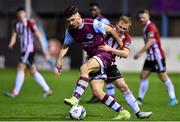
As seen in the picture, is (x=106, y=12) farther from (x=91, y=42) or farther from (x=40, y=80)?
(x=91, y=42)

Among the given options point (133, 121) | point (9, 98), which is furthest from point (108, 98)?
point (9, 98)

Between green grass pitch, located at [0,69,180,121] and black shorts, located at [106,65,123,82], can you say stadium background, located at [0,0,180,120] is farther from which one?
black shorts, located at [106,65,123,82]

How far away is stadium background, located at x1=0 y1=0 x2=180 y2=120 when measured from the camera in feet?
46.5

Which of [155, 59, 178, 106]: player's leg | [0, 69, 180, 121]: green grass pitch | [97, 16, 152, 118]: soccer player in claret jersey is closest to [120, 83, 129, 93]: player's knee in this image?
[97, 16, 152, 118]: soccer player in claret jersey

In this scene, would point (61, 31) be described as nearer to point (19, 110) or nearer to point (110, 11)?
point (110, 11)

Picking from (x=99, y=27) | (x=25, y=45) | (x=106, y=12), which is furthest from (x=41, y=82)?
(x=106, y=12)

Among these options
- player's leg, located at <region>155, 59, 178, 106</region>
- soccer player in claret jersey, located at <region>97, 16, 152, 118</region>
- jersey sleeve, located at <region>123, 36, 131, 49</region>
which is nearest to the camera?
jersey sleeve, located at <region>123, 36, 131, 49</region>

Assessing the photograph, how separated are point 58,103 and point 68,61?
15.9 m

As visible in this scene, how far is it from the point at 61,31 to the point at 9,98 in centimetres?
2299

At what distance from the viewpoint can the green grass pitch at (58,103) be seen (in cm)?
1320

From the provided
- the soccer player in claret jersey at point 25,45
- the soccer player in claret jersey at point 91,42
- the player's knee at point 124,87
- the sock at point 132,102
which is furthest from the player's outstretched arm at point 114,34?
the soccer player in claret jersey at point 25,45

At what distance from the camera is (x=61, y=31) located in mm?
41000

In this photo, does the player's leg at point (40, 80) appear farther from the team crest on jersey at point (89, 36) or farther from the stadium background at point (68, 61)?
the team crest on jersey at point (89, 36)

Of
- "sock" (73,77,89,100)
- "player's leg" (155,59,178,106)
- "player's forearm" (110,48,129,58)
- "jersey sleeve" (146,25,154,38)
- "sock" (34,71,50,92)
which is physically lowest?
"sock" (34,71,50,92)
